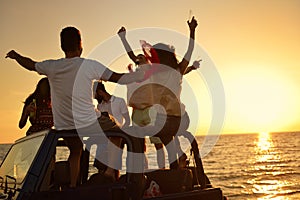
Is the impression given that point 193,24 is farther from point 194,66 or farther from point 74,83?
point 74,83

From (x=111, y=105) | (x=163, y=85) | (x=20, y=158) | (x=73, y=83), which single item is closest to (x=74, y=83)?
(x=73, y=83)

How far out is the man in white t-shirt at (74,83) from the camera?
441 cm

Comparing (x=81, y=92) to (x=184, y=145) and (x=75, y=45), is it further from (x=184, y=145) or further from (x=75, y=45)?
(x=184, y=145)

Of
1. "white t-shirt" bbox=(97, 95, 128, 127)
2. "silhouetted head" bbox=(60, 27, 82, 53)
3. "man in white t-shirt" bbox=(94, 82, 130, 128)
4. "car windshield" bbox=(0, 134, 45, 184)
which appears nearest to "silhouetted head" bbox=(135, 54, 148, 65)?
"man in white t-shirt" bbox=(94, 82, 130, 128)

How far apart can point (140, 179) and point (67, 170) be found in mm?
636

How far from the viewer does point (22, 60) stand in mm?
4492

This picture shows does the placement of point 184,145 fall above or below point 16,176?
above

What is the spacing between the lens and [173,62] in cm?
553

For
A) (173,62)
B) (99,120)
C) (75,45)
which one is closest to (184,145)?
(173,62)

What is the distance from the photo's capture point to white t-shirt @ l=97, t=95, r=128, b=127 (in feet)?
22.3

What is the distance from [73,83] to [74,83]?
0.03 feet

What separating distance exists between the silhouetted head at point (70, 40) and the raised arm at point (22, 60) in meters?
0.34

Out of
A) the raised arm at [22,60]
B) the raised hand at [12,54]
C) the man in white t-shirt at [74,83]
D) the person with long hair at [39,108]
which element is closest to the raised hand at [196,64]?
the man in white t-shirt at [74,83]

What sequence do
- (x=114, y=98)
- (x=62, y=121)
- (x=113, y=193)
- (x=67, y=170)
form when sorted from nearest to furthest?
(x=113, y=193) → (x=67, y=170) → (x=62, y=121) → (x=114, y=98)
